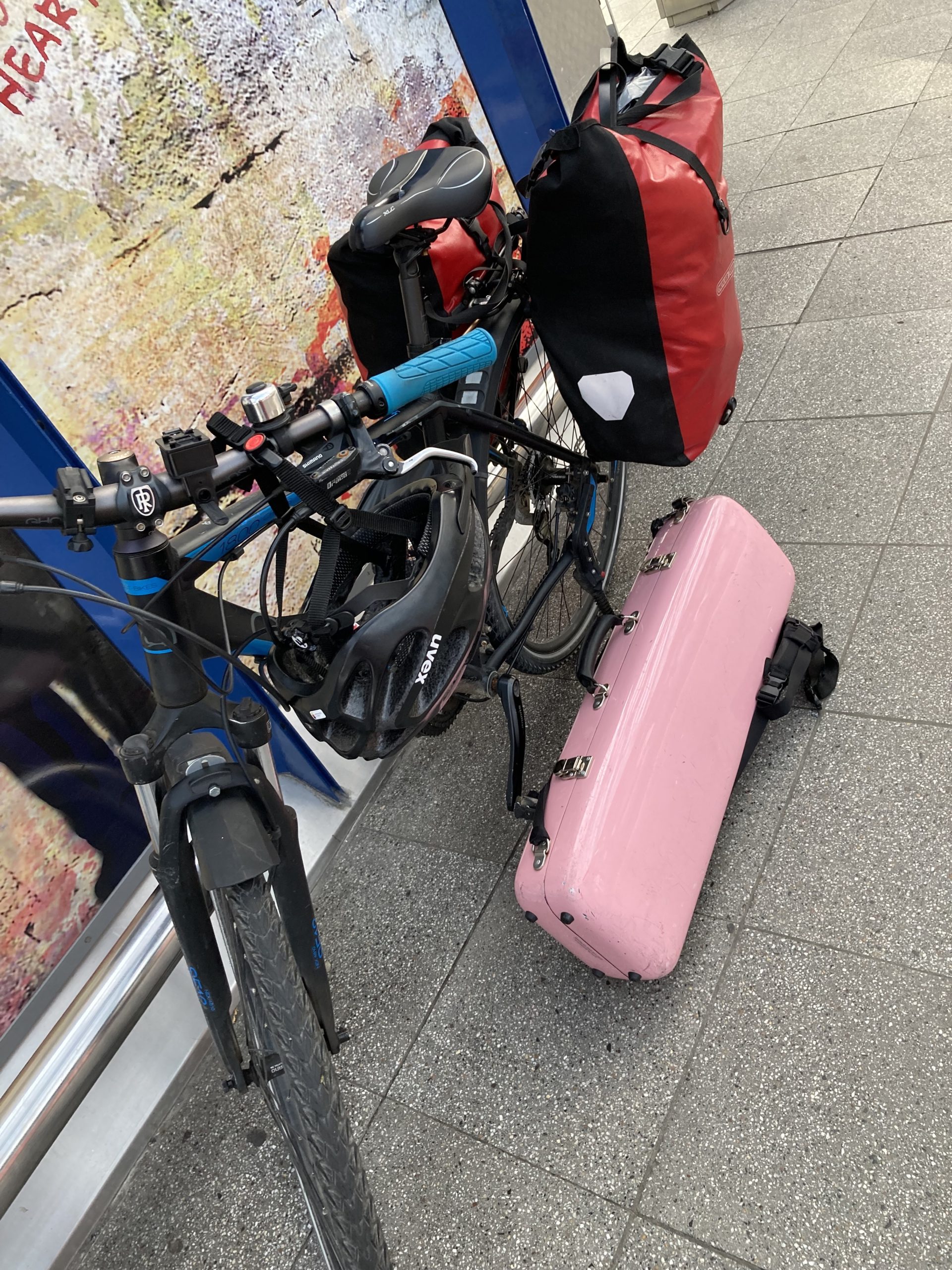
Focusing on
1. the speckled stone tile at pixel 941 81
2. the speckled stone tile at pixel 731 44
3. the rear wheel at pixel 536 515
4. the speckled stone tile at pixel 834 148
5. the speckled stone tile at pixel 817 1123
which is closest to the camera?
the speckled stone tile at pixel 817 1123

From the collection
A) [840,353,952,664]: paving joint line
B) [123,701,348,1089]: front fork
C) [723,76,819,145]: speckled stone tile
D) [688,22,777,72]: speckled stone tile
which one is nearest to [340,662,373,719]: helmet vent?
[123,701,348,1089]: front fork

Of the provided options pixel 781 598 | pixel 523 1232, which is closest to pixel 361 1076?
pixel 523 1232

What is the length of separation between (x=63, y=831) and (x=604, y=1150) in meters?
1.36

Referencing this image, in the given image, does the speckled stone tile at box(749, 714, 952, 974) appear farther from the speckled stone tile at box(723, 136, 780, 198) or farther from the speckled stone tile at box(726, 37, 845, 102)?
the speckled stone tile at box(726, 37, 845, 102)

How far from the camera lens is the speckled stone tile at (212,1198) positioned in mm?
1865

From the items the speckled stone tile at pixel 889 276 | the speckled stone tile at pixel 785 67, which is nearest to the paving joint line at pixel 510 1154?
the speckled stone tile at pixel 889 276

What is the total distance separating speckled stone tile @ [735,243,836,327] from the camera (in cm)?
375

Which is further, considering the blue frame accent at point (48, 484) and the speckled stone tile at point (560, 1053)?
the blue frame accent at point (48, 484)

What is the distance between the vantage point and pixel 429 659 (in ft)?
5.62

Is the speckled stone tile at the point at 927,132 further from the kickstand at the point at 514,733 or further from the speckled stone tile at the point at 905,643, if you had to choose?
the kickstand at the point at 514,733

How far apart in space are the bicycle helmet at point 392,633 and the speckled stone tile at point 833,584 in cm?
111

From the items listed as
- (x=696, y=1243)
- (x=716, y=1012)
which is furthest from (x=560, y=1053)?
(x=696, y=1243)

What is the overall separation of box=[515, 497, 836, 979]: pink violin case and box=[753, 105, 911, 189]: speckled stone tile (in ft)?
9.60

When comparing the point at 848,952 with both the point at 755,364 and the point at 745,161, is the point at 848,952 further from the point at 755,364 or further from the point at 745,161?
the point at 745,161
